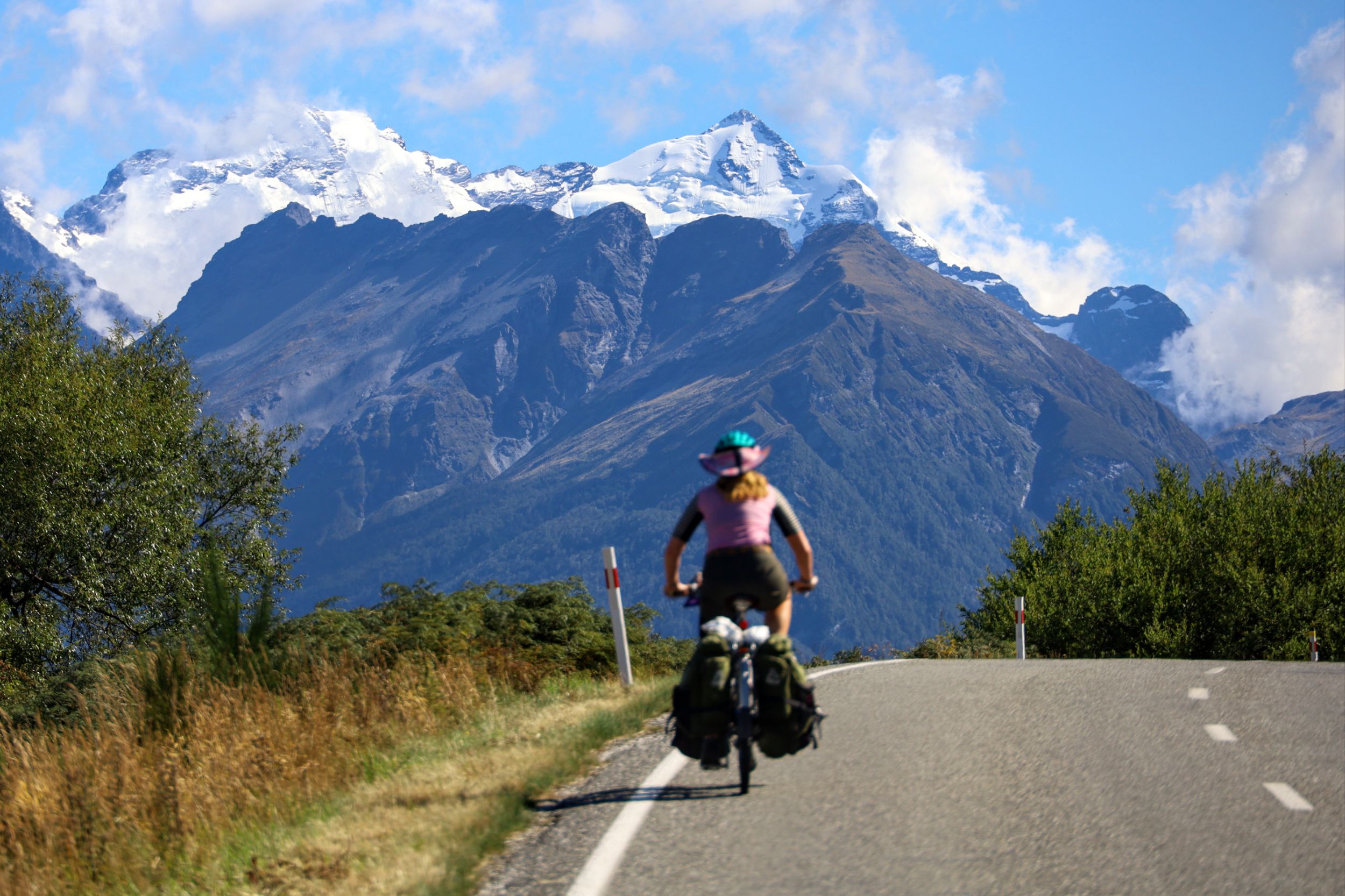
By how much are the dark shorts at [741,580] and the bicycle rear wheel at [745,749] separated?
56 centimetres

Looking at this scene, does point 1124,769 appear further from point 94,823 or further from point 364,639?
point 364,639

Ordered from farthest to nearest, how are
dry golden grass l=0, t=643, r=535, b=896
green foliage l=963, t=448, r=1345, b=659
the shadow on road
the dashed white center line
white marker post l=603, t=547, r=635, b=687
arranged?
green foliage l=963, t=448, r=1345, b=659
white marker post l=603, t=547, r=635, b=687
dry golden grass l=0, t=643, r=535, b=896
the shadow on road
the dashed white center line

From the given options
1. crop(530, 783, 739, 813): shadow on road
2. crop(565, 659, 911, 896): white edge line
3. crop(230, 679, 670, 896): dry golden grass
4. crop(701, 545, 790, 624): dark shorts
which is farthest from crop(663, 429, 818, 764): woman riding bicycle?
crop(230, 679, 670, 896): dry golden grass

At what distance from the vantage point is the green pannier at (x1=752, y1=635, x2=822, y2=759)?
6266mm

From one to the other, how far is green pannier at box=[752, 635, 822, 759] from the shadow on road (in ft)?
1.58

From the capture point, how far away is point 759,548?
6617 millimetres

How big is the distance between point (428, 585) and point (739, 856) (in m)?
9.48

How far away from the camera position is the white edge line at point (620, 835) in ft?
16.8

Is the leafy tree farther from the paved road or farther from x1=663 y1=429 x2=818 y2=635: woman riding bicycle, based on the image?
x1=663 y1=429 x2=818 y2=635: woman riding bicycle

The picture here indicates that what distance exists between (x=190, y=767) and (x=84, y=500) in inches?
605

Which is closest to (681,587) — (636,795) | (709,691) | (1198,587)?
(709,691)

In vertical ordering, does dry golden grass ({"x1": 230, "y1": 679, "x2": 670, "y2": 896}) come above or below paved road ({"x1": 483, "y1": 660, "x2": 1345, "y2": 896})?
above

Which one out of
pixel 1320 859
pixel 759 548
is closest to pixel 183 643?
pixel 759 548

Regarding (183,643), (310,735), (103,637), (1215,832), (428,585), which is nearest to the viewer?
(1215,832)
